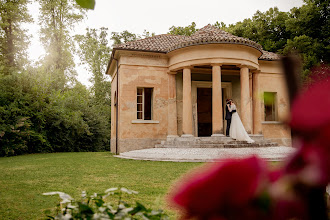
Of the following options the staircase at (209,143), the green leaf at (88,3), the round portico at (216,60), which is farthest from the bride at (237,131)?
the green leaf at (88,3)

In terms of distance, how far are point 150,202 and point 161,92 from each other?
473 inches

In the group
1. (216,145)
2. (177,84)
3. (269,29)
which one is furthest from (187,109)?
(269,29)

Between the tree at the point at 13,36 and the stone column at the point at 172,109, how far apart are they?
53.4 feet

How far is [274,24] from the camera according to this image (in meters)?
26.8

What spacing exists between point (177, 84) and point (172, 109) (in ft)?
5.23

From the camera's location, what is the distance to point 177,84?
1633cm

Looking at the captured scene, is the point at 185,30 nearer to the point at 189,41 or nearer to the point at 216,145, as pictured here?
the point at 189,41

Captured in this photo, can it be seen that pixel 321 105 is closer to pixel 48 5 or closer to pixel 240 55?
pixel 240 55

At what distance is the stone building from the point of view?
14234mm

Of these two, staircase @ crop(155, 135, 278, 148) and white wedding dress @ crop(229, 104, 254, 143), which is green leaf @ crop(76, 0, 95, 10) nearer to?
staircase @ crop(155, 135, 278, 148)

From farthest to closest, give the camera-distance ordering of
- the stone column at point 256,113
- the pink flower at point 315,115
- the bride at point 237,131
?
the stone column at point 256,113, the bride at point 237,131, the pink flower at point 315,115

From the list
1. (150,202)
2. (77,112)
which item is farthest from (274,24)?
(150,202)

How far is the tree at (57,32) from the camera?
1089 inches

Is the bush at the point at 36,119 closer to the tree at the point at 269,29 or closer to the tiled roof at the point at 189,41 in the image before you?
the tiled roof at the point at 189,41
